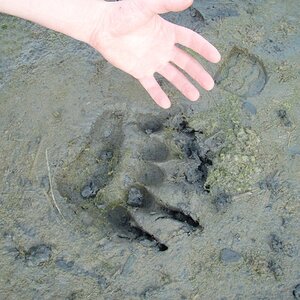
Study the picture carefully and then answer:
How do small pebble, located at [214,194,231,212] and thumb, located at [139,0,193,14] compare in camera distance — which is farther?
small pebble, located at [214,194,231,212]

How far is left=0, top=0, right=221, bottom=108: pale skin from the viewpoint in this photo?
199cm

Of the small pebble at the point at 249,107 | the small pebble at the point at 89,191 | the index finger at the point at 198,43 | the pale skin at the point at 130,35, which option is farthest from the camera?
the small pebble at the point at 249,107

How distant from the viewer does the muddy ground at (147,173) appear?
2.05 metres

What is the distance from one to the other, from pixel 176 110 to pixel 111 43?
1.52ft

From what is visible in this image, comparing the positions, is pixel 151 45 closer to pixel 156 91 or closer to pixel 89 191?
pixel 156 91

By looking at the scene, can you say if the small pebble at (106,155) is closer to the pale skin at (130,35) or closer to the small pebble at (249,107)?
the pale skin at (130,35)

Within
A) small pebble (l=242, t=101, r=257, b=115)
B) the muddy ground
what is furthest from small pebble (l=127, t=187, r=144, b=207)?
small pebble (l=242, t=101, r=257, b=115)

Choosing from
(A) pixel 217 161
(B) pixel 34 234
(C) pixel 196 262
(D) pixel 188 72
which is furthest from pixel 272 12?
(B) pixel 34 234

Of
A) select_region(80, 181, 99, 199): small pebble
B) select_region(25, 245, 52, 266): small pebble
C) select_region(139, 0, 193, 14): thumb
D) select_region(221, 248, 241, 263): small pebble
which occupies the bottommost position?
select_region(221, 248, 241, 263): small pebble

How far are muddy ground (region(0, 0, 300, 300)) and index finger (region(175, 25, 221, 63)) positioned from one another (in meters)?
0.31

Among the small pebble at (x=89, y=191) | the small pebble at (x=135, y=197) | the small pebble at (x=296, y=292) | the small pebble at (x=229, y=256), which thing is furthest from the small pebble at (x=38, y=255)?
the small pebble at (x=296, y=292)

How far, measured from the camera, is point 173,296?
2.03 meters

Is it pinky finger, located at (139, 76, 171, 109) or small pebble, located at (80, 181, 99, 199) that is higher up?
pinky finger, located at (139, 76, 171, 109)

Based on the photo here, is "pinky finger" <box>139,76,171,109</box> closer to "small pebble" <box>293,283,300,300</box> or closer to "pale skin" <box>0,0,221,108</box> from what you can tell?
"pale skin" <box>0,0,221,108</box>
